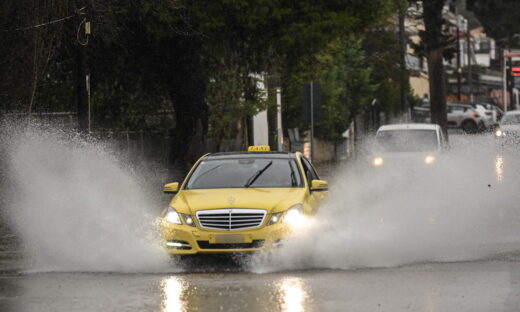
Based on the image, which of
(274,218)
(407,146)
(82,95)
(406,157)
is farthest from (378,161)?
(274,218)

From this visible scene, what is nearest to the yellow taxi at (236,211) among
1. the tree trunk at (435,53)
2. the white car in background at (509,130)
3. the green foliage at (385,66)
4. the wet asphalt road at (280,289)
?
the wet asphalt road at (280,289)

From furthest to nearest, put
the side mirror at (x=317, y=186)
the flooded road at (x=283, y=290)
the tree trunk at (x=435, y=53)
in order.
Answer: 1. the tree trunk at (x=435, y=53)
2. the side mirror at (x=317, y=186)
3. the flooded road at (x=283, y=290)

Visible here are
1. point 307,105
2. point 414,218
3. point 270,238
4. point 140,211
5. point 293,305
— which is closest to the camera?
point 293,305

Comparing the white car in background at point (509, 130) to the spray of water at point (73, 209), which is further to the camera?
the white car in background at point (509, 130)

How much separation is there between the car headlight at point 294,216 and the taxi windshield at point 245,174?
1097 millimetres

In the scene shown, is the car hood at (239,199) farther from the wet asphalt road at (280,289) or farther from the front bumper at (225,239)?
the wet asphalt road at (280,289)

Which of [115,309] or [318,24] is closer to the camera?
[115,309]

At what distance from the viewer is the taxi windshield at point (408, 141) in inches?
1191

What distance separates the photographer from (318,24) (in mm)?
33188

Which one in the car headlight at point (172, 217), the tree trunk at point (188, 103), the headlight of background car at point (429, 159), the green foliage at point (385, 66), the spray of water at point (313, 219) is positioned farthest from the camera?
the green foliage at point (385, 66)

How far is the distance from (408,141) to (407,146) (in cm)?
16

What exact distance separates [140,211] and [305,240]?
27.4 ft

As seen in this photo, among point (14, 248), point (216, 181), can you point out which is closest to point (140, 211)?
point (14, 248)

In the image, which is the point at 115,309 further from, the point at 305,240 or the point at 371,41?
the point at 371,41
